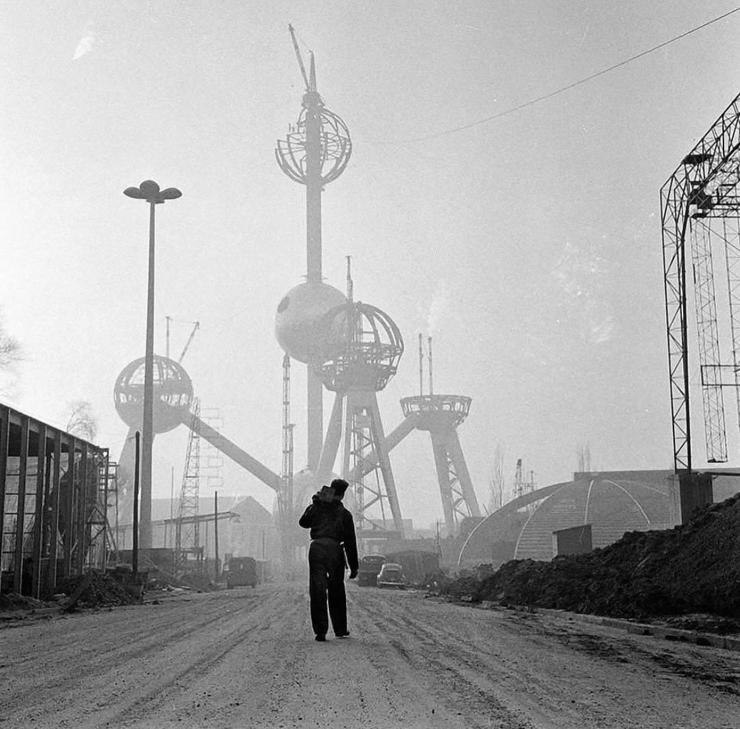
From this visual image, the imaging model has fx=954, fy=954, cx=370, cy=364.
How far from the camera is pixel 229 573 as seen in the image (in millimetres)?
60031

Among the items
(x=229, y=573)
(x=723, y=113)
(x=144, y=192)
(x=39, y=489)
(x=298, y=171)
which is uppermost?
(x=298, y=171)

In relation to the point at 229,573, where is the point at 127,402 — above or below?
above

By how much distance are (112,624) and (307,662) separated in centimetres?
991

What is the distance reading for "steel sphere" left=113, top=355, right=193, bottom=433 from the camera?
10956cm

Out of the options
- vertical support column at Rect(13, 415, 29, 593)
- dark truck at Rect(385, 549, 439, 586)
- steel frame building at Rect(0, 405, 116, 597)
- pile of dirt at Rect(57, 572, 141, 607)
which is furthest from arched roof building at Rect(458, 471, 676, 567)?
vertical support column at Rect(13, 415, 29, 593)

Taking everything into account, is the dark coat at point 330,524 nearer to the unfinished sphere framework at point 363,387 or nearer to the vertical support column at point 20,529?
the vertical support column at point 20,529

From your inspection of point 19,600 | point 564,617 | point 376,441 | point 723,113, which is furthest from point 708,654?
point 376,441

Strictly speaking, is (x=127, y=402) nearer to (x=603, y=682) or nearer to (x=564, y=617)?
(x=564, y=617)

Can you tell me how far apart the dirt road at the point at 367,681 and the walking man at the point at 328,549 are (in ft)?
1.54

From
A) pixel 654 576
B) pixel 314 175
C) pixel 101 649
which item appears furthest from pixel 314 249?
pixel 101 649

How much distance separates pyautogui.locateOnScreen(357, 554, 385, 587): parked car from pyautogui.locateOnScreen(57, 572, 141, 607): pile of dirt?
2285cm

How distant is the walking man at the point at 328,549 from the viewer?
10.6 meters

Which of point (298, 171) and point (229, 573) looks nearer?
point (229, 573)

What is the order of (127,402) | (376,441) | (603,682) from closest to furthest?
(603,682) → (376,441) → (127,402)
